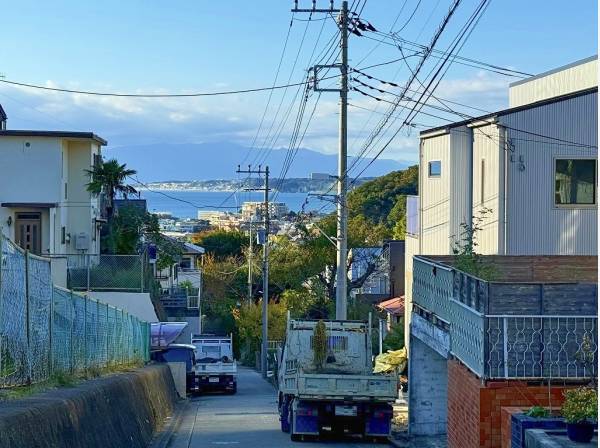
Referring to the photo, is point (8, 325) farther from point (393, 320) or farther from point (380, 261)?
point (380, 261)

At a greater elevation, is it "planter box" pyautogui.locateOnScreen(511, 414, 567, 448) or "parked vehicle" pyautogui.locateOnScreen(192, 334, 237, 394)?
"planter box" pyautogui.locateOnScreen(511, 414, 567, 448)

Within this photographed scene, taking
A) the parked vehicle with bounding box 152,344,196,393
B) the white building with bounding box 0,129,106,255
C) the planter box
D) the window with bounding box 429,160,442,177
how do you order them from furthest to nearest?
the white building with bounding box 0,129,106,255 < the parked vehicle with bounding box 152,344,196,393 < the window with bounding box 429,160,442,177 < the planter box

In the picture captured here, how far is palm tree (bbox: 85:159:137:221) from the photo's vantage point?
2005 inches

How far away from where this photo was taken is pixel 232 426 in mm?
26469

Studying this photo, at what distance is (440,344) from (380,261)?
4680 cm

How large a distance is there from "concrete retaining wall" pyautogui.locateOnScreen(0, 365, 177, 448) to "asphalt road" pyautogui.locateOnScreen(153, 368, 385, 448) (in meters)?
0.96

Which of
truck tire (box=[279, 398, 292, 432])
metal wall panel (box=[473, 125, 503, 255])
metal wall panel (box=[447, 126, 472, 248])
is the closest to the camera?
truck tire (box=[279, 398, 292, 432])

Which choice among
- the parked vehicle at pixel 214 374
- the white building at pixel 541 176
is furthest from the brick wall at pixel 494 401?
the parked vehicle at pixel 214 374

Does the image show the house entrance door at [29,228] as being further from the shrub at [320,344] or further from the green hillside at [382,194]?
the green hillside at [382,194]

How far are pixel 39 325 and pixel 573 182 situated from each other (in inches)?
752

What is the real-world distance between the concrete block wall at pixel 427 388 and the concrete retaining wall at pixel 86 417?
5490 mm

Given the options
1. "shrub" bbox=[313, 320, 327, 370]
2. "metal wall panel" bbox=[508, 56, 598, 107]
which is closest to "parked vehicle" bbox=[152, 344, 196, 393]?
"shrub" bbox=[313, 320, 327, 370]

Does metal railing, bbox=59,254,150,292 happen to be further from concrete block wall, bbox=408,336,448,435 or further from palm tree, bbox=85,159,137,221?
concrete block wall, bbox=408,336,448,435

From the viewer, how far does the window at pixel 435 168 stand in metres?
35.4
